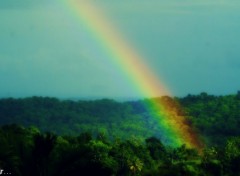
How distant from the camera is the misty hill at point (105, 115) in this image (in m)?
144

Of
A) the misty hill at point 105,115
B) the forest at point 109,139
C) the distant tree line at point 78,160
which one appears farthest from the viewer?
the misty hill at point 105,115

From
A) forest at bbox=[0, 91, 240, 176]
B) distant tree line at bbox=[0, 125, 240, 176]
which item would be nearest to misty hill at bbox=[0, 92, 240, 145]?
forest at bbox=[0, 91, 240, 176]

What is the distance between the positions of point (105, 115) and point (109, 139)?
41.3 m

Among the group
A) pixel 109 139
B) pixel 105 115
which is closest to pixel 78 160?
pixel 109 139

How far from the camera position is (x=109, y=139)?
487 feet

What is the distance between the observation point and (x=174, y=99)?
174m

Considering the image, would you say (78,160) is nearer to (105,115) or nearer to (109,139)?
(109,139)

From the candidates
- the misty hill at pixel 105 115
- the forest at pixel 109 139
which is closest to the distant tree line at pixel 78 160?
the forest at pixel 109 139

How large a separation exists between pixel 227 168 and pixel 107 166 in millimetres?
11534

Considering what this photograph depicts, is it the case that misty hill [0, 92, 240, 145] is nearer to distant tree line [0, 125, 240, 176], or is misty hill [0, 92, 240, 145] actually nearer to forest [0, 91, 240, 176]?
forest [0, 91, 240, 176]

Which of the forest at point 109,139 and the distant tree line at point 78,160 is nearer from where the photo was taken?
the distant tree line at point 78,160

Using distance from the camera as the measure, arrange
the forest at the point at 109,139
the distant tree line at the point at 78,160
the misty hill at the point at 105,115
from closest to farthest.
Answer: the distant tree line at the point at 78,160
the forest at the point at 109,139
the misty hill at the point at 105,115

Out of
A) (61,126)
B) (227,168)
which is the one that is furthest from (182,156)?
(61,126)

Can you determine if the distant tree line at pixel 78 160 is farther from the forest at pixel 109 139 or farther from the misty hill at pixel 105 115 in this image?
the misty hill at pixel 105 115
